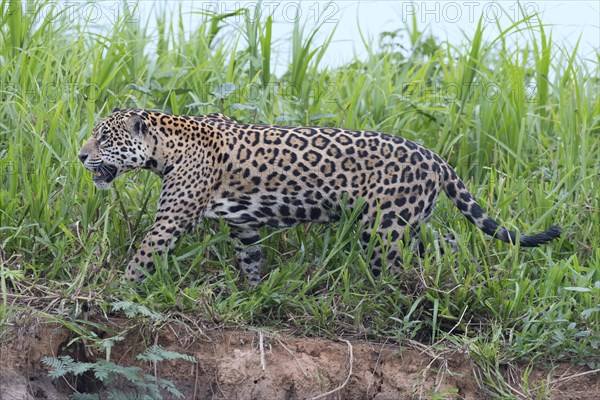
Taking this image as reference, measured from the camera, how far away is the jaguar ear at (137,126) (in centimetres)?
658

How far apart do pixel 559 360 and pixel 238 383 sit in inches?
81.7

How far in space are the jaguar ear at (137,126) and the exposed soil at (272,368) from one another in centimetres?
A: 130

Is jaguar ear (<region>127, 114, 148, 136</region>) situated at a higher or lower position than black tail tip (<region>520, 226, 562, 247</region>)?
higher

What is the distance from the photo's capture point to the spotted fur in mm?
6574

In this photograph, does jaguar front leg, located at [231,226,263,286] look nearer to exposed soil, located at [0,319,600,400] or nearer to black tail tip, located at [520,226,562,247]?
exposed soil, located at [0,319,600,400]

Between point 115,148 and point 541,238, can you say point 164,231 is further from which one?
point 541,238

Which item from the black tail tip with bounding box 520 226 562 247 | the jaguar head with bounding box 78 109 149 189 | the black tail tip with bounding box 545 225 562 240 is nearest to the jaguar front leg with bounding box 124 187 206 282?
the jaguar head with bounding box 78 109 149 189

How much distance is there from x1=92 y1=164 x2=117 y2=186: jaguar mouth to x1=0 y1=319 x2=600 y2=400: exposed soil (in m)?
1.01

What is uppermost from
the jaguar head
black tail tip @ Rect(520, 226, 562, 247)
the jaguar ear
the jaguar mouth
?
the jaguar ear

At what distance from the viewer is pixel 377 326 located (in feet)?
21.1

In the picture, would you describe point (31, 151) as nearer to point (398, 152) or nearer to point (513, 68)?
point (398, 152)

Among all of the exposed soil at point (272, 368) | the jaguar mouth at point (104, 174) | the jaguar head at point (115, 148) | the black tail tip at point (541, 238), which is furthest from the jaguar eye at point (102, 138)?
the black tail tip at point (541, 238)

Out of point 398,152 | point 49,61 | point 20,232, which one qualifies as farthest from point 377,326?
point 49,61

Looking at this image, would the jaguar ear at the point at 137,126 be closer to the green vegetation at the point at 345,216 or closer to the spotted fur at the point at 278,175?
the spotted fur at the point at 278,175
